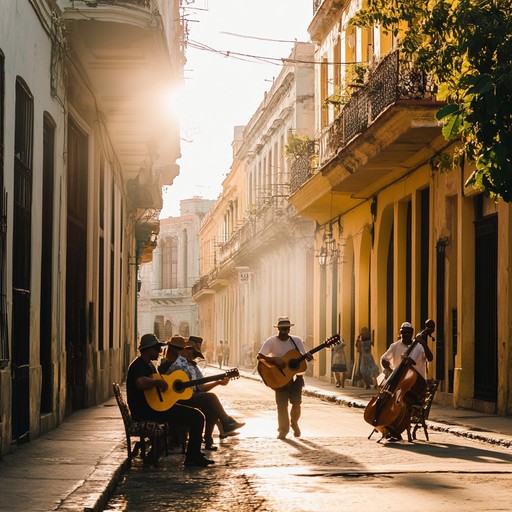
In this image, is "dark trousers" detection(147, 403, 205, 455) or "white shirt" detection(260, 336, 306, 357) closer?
"dark trousers" detection(147, 403, 205, 455)

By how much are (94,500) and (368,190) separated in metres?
20.1

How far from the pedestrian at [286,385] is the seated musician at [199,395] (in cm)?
94

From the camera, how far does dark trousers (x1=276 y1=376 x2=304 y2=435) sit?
50.1 feet

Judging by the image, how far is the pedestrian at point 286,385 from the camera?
50.4ft

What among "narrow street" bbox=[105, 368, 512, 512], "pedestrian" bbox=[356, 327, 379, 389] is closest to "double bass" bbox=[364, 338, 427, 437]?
"narrow street" bbox=[105, 368, 512, 512]

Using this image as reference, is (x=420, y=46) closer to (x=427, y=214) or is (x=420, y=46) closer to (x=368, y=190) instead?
(x=427, y=214)

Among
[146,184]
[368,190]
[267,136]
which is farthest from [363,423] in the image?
[267,136]

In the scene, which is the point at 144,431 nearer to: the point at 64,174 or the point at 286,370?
the point at 286,370

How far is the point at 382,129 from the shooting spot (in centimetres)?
2231

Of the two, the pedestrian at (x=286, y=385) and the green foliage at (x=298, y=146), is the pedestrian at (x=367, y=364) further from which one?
the pedestrian at (x=286, y=385)

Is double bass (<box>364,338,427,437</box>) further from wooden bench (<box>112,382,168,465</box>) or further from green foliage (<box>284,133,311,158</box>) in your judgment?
green foliage (<box>284,133,311,158</box>)

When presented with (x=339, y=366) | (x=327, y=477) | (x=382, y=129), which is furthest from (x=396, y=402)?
(x=339, y=366)

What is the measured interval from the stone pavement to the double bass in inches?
50.0

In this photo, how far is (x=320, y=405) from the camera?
2339 cm
